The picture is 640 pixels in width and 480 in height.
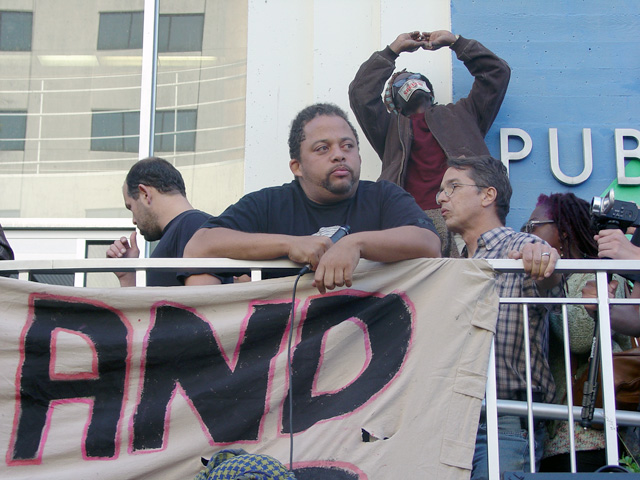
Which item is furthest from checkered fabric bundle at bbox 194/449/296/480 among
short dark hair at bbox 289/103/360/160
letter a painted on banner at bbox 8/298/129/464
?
short dark hair at bbox 289/103/360/160

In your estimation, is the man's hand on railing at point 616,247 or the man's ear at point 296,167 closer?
the man's hand on railing at point 616,247

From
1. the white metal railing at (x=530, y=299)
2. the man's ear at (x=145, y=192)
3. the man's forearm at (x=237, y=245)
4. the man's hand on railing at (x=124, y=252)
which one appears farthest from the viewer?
the man's ear at (x=145, y=192)

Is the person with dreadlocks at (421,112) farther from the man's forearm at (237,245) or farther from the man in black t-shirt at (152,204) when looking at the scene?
the man's forearm at (237,245)

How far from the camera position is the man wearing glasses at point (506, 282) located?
371cm

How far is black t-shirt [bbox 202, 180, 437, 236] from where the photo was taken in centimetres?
397

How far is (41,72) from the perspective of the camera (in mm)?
6516

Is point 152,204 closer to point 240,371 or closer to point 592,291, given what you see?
point 240,371

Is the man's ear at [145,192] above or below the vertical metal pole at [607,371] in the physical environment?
above

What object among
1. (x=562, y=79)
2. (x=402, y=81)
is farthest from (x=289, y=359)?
(x=562, y=79)

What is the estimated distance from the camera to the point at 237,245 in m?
3.73

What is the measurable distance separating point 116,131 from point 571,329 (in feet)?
11.9

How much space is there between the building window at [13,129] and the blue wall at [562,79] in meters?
3.05

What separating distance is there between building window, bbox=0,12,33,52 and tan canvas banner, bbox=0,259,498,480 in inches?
134

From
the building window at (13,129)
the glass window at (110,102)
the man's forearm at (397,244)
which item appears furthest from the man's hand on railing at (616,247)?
the building window at (13,129)
